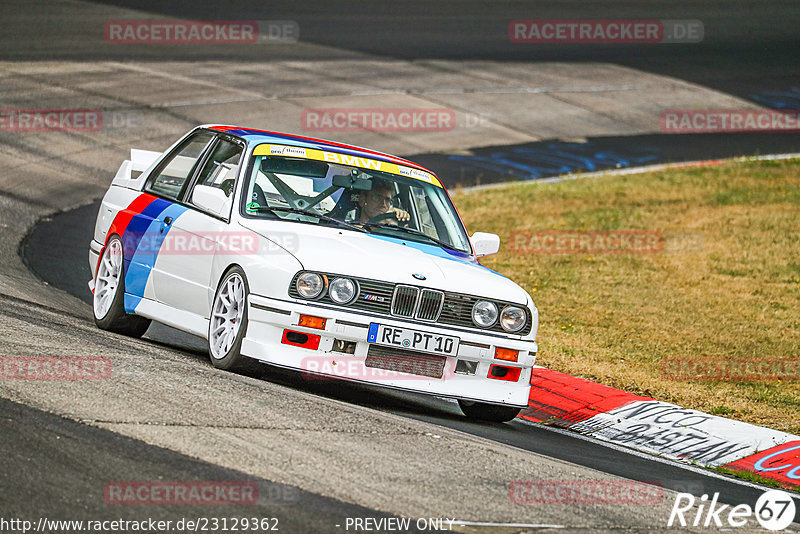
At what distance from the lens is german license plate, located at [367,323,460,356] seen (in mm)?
7824

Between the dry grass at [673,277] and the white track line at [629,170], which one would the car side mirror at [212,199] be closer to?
the dry grass at [673,277]

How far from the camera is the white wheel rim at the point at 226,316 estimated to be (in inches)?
320

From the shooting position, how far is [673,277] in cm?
1510

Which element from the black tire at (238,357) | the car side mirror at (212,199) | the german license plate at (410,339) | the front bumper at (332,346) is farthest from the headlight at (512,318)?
the car side mirror at (212,199)

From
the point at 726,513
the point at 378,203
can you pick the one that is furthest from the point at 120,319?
the point at 726,513

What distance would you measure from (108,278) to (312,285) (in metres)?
2.68

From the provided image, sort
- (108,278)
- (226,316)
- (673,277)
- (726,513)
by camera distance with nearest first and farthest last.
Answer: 1. (726,513)
2. (226,316)
3. (108,278)
4. (673,277)

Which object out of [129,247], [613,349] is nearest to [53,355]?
[129,247]

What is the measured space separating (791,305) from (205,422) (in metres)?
8.98

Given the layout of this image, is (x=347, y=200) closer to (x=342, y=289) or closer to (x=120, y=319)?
(x=342, y=289)

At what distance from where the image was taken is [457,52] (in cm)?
3141

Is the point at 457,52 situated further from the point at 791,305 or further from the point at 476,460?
the point at 476,460

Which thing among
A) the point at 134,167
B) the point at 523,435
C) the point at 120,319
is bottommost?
the point at 523,435

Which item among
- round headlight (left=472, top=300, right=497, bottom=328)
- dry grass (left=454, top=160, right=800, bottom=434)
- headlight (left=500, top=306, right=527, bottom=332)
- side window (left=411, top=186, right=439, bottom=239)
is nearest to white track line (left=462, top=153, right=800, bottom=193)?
dry grass (left=454, top=160, right=800, bottom=434)
